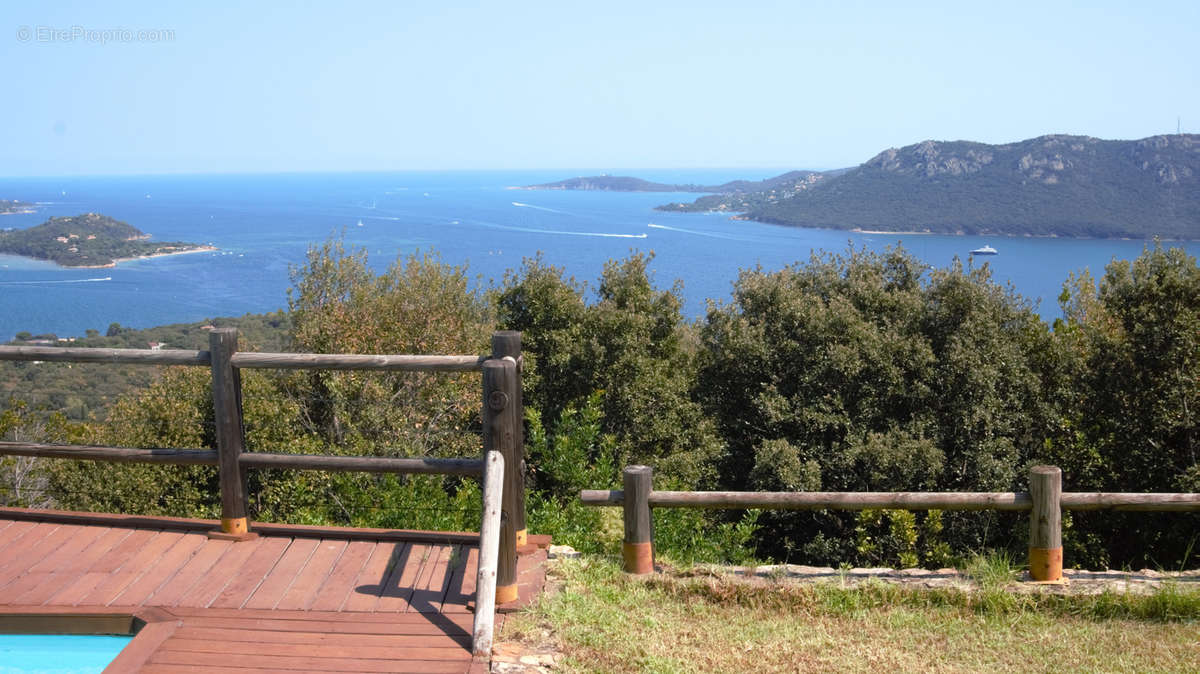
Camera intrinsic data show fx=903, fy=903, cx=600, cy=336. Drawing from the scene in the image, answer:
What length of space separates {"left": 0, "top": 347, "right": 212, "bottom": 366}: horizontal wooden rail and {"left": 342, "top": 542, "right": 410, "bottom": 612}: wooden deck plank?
53.5 inches

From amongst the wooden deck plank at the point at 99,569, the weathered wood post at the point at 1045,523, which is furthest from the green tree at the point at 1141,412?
the wooden deck plank at the point at 99,569

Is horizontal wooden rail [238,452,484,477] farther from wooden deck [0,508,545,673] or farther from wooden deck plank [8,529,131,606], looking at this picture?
wooden deck plank [8,529,131,606]

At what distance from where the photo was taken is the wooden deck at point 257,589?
3725 mm

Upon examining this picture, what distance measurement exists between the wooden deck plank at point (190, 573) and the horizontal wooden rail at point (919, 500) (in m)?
1.95

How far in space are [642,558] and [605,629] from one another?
76 cm

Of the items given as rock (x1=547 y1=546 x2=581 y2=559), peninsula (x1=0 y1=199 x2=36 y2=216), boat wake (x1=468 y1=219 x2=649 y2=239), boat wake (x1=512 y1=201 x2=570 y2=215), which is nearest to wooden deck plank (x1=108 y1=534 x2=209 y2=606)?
rock (x1=547 y1=546 x2=581 y2=559)

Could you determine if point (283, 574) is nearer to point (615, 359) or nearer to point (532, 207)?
point (615, 359)

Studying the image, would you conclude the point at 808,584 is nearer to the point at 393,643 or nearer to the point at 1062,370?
the point at 393,643

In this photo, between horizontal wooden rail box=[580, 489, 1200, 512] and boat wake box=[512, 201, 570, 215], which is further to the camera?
boat wake box=[512, 201, 570, 215]

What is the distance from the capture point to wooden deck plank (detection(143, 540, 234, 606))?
4234 mm

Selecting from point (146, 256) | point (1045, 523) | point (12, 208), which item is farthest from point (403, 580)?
point (12, 208)

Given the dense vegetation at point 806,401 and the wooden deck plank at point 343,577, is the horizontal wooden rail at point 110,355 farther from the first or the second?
the dense vegetation at point 806,401

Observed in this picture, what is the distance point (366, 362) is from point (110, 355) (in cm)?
152

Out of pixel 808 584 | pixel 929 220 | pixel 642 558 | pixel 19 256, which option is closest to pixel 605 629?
pixel 642 558
